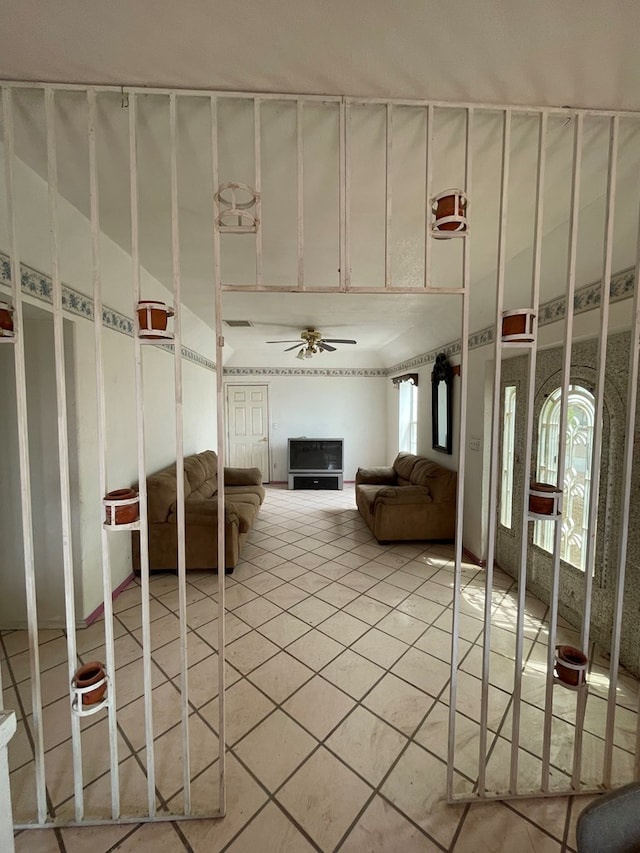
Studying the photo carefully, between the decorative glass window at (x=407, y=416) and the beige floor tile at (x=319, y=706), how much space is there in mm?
3936

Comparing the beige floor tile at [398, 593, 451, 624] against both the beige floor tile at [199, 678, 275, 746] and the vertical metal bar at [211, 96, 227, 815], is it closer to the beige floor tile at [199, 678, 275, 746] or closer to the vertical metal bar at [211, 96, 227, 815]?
the beige floor tile at [199, 678, 275, 746]

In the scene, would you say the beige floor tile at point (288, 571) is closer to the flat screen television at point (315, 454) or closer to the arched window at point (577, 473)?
the arched window at point (577, 473)

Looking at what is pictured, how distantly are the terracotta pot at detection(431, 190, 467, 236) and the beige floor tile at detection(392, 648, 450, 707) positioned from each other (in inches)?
85.2

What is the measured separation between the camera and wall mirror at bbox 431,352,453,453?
13.1 feet

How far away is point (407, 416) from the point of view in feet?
20.0

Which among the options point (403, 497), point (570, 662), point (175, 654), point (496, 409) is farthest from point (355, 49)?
point (403, 497)

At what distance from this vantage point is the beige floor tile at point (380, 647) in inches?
82.2

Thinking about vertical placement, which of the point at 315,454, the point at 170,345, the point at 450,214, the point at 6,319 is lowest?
the point at 315,454

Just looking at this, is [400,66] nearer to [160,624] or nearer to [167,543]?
[160,624]

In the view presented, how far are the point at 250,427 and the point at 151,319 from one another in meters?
5.85

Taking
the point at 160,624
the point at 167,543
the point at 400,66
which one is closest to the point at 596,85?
the point at 400,66

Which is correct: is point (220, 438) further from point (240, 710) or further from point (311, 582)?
point (311, 582)

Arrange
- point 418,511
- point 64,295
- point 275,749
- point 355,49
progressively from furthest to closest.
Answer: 1. point 418,511
2. point 64,295
3. point 275,749
4. point 355,49

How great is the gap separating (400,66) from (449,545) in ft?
12.6
